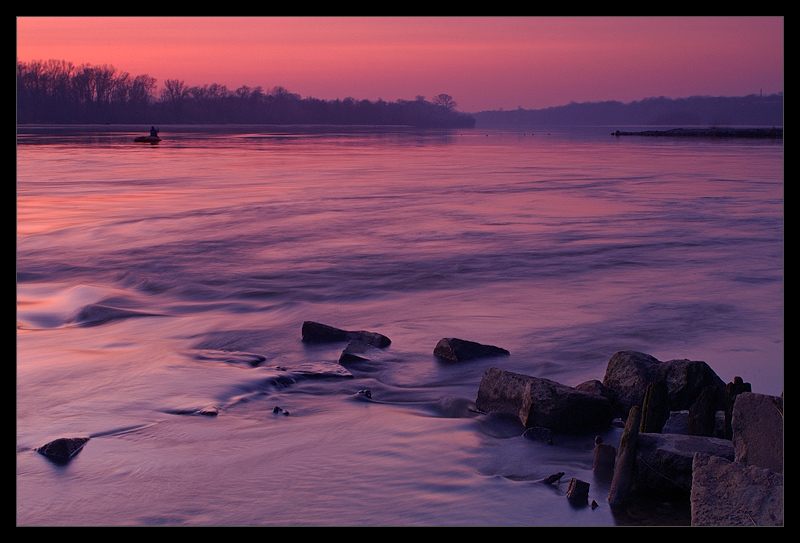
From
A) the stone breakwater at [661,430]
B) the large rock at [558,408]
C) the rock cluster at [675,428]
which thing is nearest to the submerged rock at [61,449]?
the stone breakwater at [661,430]

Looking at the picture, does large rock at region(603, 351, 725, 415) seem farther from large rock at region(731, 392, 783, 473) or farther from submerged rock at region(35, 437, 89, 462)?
submerged rock at region(35, 437, 89, 462)

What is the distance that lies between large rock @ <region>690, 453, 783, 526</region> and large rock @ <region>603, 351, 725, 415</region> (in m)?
1.47

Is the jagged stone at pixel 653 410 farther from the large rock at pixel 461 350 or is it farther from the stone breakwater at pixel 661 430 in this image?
the large rock at pixel 461 350

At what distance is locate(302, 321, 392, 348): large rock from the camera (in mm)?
6984

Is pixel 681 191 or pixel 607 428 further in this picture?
pixel 681 191

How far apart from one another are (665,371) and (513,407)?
112cm

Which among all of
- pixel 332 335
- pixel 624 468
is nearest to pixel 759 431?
pixel 624 468

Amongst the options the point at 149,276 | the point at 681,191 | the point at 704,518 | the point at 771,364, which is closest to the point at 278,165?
the point at 681,191

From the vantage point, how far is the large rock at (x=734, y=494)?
3172mm

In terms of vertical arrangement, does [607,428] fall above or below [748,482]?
below

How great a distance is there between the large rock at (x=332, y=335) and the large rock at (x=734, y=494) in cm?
387

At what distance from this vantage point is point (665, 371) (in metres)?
5.13

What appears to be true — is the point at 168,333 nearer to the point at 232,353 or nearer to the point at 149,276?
the point at 232,353

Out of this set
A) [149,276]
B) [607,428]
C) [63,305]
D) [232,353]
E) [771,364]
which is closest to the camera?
[607,428]
